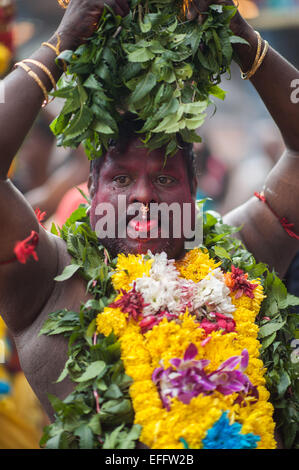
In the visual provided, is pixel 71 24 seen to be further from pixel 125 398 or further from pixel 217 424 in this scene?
pixel 217 424

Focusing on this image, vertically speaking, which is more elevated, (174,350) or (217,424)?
(174,350)

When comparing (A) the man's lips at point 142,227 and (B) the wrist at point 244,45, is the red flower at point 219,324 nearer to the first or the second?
(A) the man's lips at point 142,227

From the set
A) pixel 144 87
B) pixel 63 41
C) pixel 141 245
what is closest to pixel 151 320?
pixel 141 245

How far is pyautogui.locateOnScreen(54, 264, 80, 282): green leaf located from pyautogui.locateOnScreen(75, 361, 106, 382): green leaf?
15.8 inches

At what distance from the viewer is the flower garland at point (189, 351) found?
217 centimetres

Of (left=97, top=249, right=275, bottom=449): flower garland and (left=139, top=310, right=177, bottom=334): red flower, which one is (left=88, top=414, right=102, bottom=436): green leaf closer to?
(left=97, top=249, right=275, bottom=449): flower garland

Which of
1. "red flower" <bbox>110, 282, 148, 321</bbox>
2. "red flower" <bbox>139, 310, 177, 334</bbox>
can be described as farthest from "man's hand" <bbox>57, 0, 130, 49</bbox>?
"red flower" <bbox>139, 310, 177, 334</bbox>

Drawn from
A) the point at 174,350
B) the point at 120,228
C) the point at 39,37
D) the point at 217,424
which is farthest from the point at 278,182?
the point at 39,37

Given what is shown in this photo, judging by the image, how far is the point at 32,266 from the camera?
2438 millimetres

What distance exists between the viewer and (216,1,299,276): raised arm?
8.76 feet

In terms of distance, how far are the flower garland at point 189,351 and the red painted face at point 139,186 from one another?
8 centimetres

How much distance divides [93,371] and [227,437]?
556mm

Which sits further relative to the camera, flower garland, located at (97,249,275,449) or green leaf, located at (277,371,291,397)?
green leaf, located at (277,371,291,397)

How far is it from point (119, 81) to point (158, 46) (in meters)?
0.21
